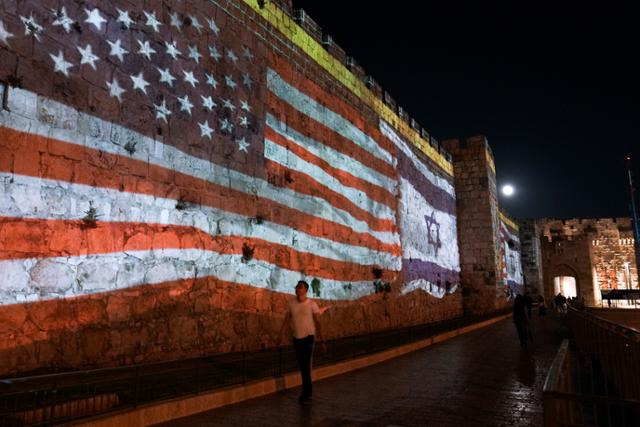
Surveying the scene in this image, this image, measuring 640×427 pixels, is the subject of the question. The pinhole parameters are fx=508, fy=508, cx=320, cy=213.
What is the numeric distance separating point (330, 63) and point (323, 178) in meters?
3.29

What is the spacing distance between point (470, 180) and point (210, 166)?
18.6m

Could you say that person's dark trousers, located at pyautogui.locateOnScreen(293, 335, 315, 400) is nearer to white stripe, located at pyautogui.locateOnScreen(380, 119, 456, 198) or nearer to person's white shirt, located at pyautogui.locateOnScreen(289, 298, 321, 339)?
person's white shirt, located at pyautogui.locateOnScreen(289, 298, 321, 339)

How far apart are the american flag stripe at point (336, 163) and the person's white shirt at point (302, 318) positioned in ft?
14.7

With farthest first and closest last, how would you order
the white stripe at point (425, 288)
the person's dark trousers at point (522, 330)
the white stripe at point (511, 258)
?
the white stripe at point (511, 258)
the white stripe at point (425, 288)
the person's dark trousers at point (522, 330)

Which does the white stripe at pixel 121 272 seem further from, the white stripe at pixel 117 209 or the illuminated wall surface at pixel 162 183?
the white stripe at pixel 117 209

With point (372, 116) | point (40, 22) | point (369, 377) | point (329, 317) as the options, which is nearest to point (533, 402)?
point (369, 377)

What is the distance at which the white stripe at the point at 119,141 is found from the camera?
223 inches

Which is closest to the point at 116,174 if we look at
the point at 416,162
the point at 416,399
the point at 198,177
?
the point at 198,177

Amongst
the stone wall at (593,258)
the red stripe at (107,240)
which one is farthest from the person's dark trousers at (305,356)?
the stone wall at (593,258)

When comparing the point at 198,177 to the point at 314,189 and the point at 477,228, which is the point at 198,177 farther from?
the point at 477,228

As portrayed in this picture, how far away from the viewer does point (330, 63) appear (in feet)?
43.2

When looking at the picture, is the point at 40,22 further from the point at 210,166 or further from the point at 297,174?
the point at 297,174

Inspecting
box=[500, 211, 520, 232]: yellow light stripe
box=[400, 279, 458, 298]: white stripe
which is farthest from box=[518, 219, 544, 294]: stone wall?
box=[400, 279, 458, 298]: white stripe

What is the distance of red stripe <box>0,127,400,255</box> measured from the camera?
559cm
